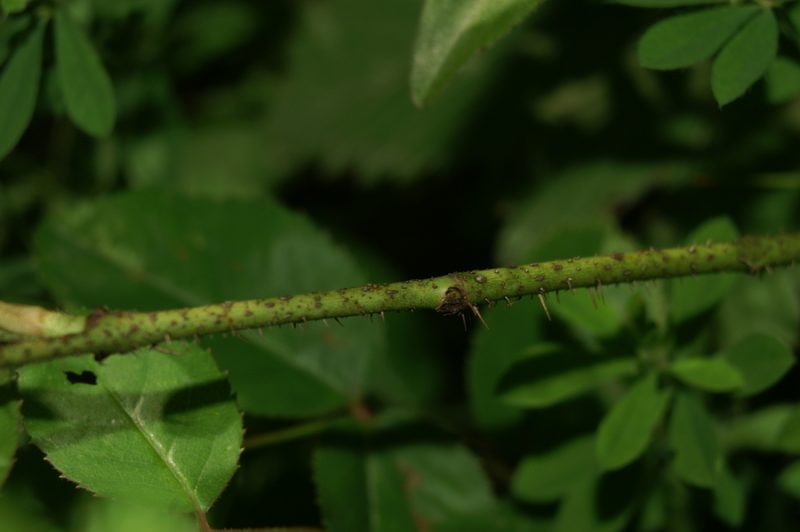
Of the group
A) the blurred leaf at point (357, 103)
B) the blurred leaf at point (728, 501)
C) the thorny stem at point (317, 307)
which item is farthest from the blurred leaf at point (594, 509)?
the blurred leaf at point (357, 103)

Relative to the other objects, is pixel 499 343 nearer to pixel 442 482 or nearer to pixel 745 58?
pixel 442 482

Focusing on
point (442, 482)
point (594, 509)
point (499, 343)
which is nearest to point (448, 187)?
point (499, 343)

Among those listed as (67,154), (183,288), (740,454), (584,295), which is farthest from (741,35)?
(67,154)

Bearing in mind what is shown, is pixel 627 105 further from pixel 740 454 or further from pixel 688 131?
pixel 740 454

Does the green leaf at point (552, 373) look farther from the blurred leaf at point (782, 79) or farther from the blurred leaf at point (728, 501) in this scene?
the blurred leaf at point (782, 79)

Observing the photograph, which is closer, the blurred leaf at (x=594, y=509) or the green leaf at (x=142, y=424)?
the green leaf at (x=142, y=424)

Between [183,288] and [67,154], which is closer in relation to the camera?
[183,288]
